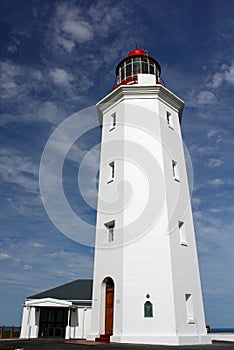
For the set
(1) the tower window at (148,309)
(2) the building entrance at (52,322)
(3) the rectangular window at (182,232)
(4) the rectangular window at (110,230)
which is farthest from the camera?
(2) the building entrance at (52,322)

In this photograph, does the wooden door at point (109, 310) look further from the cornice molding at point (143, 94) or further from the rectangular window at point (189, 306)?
the cornice molding at point (143, 94)

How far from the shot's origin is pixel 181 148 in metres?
18.0

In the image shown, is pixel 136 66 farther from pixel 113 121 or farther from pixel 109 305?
pixel 109 305

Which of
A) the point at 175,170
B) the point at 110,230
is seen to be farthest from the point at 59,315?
the point at 175,170

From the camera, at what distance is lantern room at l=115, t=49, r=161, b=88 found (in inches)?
800

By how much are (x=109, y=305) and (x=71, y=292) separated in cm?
1081

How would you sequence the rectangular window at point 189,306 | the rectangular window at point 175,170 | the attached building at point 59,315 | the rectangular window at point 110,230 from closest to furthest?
the rectangular window at point 189,306, the rectangular window at point 110,230, the rectangular window at point 175,170, the attached building at point 59,315

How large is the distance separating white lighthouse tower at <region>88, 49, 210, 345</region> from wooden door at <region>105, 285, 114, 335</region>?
0.04 m

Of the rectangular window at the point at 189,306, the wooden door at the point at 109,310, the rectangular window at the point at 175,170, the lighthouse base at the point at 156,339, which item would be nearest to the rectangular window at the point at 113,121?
the rectangular window at the point at 175,170

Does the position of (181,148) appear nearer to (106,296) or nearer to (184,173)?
(184,173)

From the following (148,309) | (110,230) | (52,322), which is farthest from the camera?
(52,322)

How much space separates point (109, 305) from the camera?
14242 millimetres

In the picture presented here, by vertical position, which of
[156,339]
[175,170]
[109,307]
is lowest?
[156,339]

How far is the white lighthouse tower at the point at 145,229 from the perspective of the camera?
12.9 meters
